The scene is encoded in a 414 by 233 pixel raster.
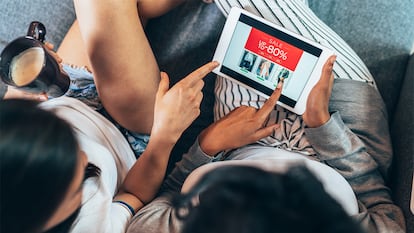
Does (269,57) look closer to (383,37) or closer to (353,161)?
(353,161)

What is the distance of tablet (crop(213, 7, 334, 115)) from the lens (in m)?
0.83

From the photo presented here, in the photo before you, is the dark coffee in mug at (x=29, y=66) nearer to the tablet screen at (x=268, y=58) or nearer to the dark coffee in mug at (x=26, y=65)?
the dark coffee in mug at (x=26, y=65)

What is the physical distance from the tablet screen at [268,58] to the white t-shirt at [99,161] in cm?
29

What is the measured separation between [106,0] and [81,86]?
22 centimetres

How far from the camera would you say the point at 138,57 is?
0.88 metres

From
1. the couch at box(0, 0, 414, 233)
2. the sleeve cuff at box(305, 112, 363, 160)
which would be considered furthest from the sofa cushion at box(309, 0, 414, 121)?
the sleeve cuff at box(305, 112, 363, 160)

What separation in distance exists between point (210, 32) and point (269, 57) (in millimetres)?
254

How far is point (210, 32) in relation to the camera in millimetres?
1061

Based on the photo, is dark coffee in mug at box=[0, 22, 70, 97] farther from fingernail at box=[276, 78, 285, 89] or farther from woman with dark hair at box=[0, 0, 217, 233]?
fingernail at box=[276, 78, 285, 89]

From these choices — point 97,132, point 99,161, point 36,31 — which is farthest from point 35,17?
point 99,161

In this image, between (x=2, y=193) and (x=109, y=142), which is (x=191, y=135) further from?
(x=2, y=193)

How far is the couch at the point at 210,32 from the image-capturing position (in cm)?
103

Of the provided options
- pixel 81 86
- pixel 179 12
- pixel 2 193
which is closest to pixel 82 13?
pixel 81 86

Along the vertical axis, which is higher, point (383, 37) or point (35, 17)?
point (383, 37)
